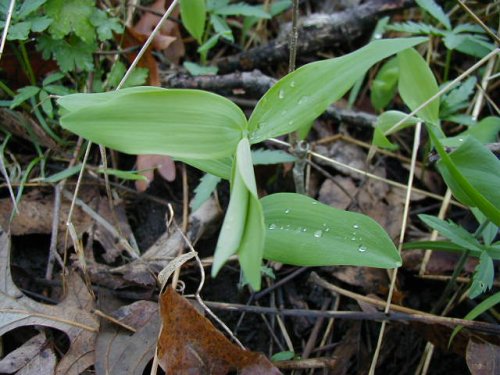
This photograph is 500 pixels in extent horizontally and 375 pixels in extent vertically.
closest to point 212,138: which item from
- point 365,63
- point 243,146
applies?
point 243,146

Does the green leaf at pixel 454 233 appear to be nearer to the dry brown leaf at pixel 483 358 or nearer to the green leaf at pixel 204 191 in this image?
the dry brown leaf at pixel 483 358

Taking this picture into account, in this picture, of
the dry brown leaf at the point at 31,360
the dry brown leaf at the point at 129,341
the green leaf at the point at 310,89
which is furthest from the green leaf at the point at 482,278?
the dry brown leaf at the point at 31,360

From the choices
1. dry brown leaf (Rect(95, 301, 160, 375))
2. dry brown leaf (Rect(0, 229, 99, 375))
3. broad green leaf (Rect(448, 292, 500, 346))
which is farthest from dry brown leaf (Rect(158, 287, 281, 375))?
broad green leaf (Rect(448, 292, 500, 346))

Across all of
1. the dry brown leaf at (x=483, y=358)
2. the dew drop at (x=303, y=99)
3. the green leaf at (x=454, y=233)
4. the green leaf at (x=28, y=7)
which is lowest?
the dry brown leaf at (x=483, y=358)

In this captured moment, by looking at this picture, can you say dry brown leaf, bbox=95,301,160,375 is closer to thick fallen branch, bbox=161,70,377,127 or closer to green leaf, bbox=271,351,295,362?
green leaf, bbox=271,351,295,362

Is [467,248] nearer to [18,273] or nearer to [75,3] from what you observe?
[18,273]

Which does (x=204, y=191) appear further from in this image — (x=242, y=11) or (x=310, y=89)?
(x=242, y=11)
